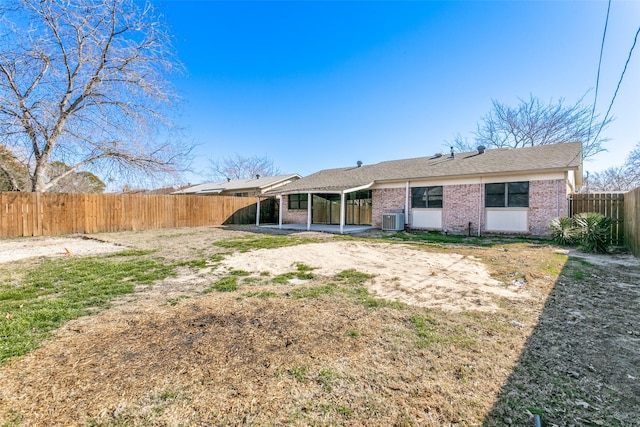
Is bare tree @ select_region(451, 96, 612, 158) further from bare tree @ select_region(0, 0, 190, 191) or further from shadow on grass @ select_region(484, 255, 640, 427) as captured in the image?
bare tree @ select_region(0, 0, 190, 191)

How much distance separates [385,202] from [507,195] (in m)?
5.41

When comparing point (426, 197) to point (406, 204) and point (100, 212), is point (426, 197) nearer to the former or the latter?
point (406, 204)

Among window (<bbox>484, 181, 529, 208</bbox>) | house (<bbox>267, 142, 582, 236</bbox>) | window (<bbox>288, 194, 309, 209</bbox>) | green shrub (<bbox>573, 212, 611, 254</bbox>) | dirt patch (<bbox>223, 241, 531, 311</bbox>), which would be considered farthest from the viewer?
window (<bbox>288, 194, 309, 209</bbox>)

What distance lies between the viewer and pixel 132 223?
15.1 metres

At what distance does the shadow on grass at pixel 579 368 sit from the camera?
1.85 m

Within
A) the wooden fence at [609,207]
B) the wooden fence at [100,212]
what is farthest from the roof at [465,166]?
the wooden fence at [100,212]

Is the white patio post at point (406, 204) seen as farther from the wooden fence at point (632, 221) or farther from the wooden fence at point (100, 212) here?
the wooden fence at point (100, 212)

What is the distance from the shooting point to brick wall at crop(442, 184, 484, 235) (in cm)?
1229

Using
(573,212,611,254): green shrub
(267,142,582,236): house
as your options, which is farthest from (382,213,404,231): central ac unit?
(573,212,611,254): green shrub

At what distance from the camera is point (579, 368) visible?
238cm

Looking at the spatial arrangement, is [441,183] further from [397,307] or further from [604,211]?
[397,307]

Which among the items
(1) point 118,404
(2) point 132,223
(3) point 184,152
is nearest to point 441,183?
(3) point 184,152

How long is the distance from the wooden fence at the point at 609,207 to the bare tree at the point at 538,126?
13.0 meters

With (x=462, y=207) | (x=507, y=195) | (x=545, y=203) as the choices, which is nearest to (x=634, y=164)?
(x=545, y=203)
